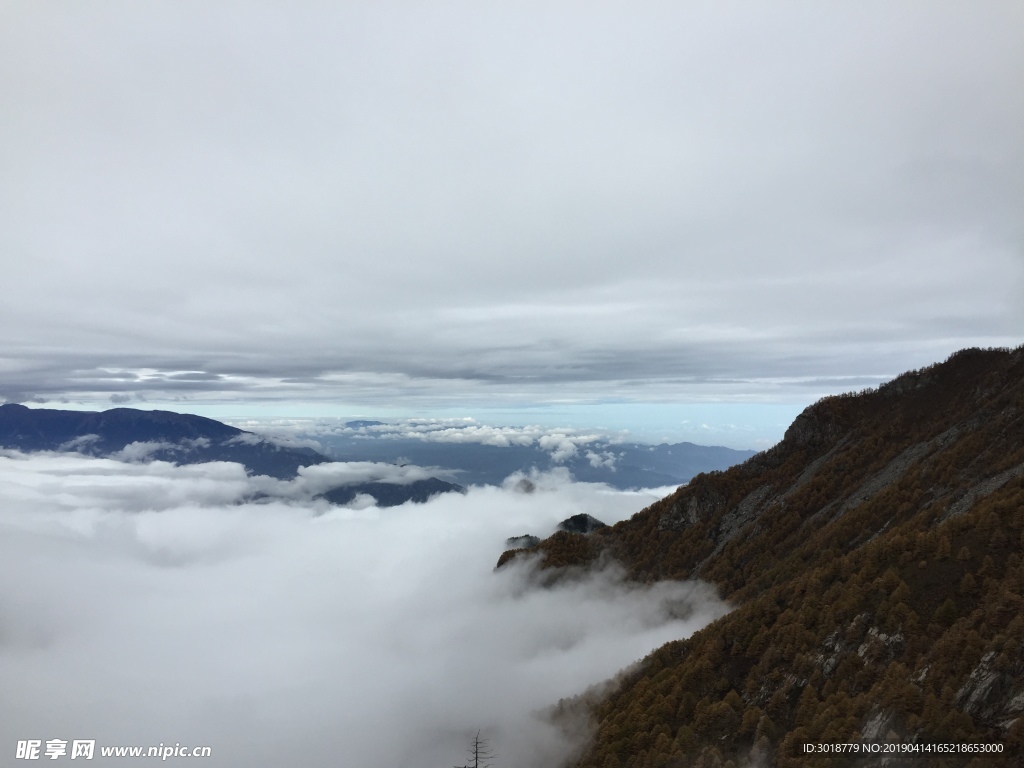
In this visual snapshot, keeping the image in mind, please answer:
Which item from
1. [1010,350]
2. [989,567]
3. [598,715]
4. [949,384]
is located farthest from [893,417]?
[598,715]

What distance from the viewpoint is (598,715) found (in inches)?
4235

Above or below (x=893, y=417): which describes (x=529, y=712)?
below

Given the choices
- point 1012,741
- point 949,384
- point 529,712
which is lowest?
point 529,712

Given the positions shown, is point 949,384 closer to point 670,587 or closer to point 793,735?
point 670,587

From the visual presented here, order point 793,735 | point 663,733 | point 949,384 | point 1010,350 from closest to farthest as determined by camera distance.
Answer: point 793,735, point 663,733, point 1010,350, point 949,384

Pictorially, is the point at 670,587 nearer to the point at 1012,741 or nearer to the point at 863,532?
the point at 863,532

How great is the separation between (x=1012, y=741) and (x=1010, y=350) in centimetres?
13914

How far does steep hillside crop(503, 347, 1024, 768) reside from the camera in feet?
166

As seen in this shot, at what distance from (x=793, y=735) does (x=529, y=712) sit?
387ft

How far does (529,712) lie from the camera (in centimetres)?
15175

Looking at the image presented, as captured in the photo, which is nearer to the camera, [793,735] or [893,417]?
[793,735]

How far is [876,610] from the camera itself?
66625 mm

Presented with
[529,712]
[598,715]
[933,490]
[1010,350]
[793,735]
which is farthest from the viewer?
[529,712]

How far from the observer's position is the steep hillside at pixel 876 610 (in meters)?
50.5
